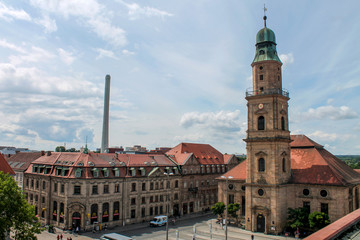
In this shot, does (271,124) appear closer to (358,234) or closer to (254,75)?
(254,75)

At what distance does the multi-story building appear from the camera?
56.1 meters

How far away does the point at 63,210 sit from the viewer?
56406 mm

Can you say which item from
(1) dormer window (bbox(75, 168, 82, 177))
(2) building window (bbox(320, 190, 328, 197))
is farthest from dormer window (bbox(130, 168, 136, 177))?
(2) building window (bbox(320, 190, 328, 197))

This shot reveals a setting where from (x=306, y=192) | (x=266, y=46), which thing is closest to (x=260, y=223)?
(x=306, y=192)

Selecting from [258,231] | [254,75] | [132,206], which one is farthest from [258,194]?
[132,206]

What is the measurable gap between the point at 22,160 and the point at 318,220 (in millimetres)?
72804

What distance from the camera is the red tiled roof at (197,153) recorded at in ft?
258

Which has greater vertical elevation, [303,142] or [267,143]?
[303,142]

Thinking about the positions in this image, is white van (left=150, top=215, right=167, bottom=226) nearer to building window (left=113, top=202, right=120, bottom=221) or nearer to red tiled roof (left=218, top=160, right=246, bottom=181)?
building window (left=113, top=202, right=120, bottom=221)

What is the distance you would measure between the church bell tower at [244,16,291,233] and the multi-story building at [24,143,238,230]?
18.1 m

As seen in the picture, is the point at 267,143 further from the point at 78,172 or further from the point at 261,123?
the point at 78,172

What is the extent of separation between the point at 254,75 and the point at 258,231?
28888 mm

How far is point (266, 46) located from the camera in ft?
182

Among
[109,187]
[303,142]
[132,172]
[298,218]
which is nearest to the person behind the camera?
[298,218]
